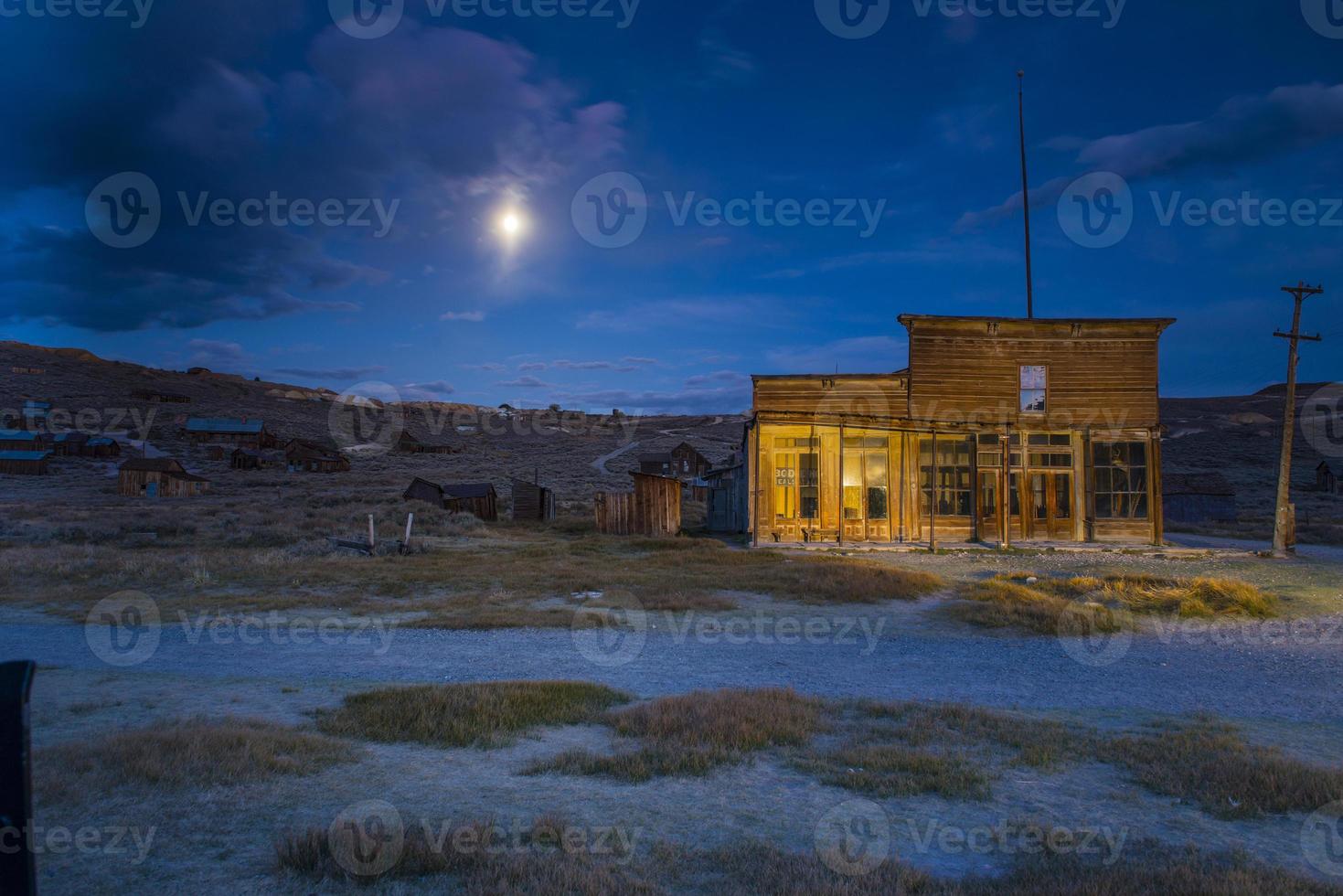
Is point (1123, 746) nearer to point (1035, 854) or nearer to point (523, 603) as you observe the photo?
point (1035, 854)

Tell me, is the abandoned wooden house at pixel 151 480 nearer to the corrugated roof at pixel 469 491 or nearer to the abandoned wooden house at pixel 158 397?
the corrugated roof at pixel 469 491

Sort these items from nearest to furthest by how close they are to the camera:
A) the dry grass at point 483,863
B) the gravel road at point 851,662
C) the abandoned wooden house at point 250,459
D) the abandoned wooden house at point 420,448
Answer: the dry grass at point 483,863
the gravel road at point 851,662
the abandoned wooden house at point 250,459
the abandoned wooden house at point 420,448

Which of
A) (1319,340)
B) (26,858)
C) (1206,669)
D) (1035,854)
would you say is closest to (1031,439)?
(1319,340)

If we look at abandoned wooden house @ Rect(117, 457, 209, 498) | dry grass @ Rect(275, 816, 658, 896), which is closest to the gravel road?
dry grass @ Rect(275, 816, 658, 896)

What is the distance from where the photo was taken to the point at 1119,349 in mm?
24703

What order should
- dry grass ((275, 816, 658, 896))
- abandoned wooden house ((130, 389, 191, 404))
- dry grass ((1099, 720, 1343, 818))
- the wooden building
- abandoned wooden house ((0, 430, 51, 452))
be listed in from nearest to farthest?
dry grass ((275, 816, 658, 896)) → dry grass ((1099, 720, 1343, 818)) → the wooden building → abandoned wooden house ((0, 430, 51, 452)) → abandoned wooden house ((130, 389, 191, 404))

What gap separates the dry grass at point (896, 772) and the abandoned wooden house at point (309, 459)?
66.2m

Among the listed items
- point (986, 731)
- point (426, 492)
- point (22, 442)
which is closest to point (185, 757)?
point (986, 731)

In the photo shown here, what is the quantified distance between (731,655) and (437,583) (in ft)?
28.7

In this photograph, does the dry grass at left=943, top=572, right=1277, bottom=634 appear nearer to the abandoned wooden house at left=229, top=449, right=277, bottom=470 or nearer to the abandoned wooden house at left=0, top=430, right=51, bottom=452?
the abandoned wooden house at left=229, top=449, right=277, bottom=470

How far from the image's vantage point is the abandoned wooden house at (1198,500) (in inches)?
1505

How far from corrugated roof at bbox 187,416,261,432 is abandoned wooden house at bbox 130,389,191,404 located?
21735 millimetres

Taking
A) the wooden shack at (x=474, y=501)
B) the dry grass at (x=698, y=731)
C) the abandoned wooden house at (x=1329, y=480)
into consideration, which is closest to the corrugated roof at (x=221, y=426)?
the wooden shack at (x=474, y=501)

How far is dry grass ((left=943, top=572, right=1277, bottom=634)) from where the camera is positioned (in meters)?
11.9
